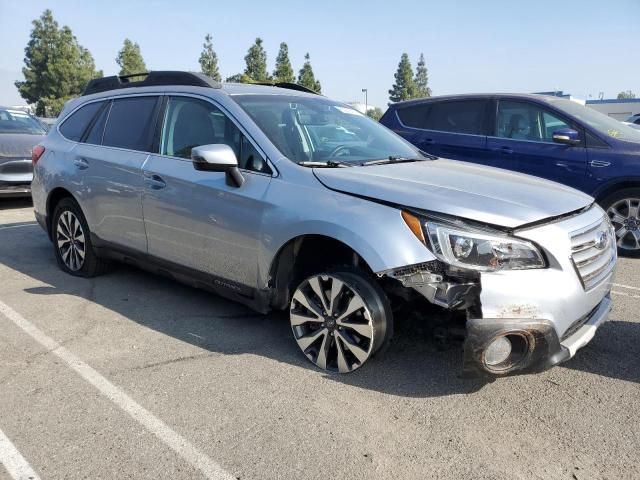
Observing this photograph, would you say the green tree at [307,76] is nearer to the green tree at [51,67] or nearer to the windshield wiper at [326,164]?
the green tree at [51,67]

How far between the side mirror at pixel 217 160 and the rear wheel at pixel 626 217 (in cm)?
459

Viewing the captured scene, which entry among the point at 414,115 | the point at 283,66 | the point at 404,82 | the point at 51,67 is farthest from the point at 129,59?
the point at 414,115

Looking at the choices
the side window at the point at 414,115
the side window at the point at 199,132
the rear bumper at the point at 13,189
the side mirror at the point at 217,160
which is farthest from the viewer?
the rear bumper at the point at 13,189

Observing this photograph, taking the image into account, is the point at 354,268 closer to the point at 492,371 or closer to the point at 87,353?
the point at 492,371

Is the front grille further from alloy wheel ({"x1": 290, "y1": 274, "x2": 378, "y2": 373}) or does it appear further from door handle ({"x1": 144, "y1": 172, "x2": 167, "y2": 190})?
door handle ({"x1": 144, "y1": 172, "x2": 167, "y2": 190})

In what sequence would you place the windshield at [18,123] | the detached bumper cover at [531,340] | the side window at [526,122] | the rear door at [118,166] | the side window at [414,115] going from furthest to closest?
1. the windshield at [18,123]
2. the side window at [414,115]
3. the side window at [526,122]
4. the rear door at [118,166]
5. the detached bumper cover at [531,340]

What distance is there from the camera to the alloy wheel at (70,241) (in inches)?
200

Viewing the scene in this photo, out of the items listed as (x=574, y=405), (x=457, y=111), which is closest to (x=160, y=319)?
(x=574, y=405)

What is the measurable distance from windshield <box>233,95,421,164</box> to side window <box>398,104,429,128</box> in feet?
10.4

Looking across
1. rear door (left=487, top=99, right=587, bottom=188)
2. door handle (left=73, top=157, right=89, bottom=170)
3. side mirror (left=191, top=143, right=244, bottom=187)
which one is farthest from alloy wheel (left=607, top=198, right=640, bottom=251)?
door handle (left=73, top=157, right=89, bottom=170)

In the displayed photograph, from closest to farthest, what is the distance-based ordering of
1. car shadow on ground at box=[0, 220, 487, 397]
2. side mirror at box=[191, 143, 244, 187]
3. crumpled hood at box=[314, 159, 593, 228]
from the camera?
crumpled hood at box=[314, 159, 593, 228], car shadow on ground at box=[0, 220, 487, 397], side mirror at box=[191, 143, 244, 187]

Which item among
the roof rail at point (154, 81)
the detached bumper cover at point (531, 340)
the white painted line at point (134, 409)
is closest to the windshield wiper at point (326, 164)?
the roof rail at point (154, 81)

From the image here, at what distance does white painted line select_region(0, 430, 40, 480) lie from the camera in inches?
92.9

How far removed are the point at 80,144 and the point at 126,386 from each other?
2.78 meters
